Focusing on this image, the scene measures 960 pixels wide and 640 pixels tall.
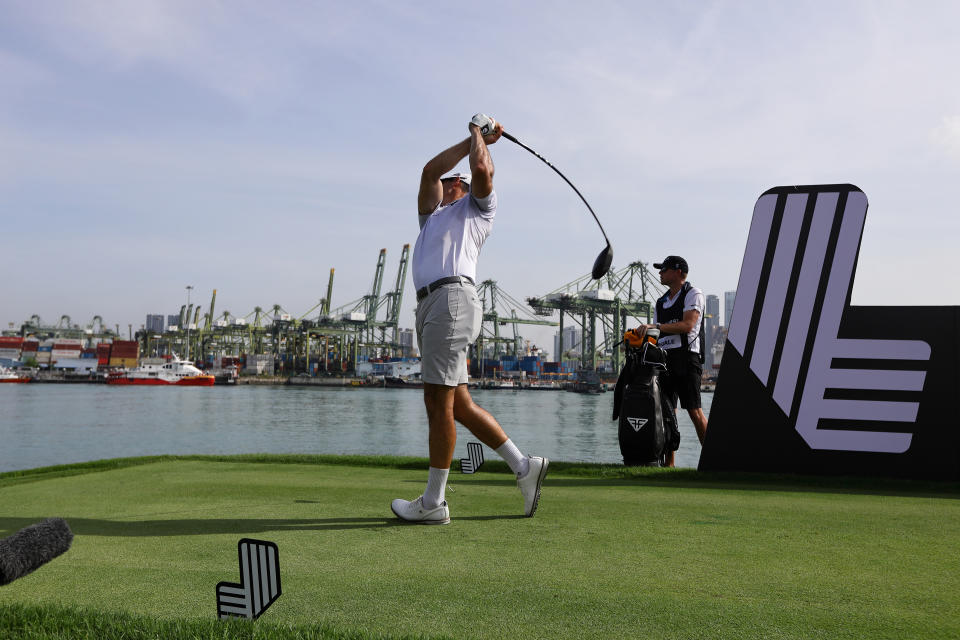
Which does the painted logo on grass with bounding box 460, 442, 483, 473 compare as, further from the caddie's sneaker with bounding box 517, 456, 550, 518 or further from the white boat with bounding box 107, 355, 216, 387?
the white boat with bounding box 107, 355, 216, 387

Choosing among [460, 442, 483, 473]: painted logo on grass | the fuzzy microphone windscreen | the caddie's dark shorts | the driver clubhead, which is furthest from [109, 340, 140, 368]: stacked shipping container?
the fuzzy microphone windscreen

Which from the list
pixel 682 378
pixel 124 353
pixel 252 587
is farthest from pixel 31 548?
pixel 124 353

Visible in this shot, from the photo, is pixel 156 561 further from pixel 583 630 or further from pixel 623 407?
pixel 623 407

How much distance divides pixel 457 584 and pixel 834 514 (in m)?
1.92

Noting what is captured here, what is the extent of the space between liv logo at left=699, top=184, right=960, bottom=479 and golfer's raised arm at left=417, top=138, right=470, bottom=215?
2.49 meters

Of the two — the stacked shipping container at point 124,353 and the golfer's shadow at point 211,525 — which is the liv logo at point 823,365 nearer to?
the golfer's shadow at point 211,525

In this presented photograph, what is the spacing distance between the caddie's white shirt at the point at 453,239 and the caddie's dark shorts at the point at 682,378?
2.47 metres

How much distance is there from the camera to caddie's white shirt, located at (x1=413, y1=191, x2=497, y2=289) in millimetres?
2910

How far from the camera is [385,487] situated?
3.77 metres

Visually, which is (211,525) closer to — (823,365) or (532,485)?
(532,485)

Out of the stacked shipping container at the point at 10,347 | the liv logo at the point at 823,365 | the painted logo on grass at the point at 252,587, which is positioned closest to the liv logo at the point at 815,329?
the liv logo at the point at 823,365

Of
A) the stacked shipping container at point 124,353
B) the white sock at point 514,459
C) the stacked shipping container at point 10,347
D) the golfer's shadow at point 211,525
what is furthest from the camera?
the stacked shipping container at point 10,347

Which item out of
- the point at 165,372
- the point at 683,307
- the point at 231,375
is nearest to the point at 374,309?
the point at 231,375

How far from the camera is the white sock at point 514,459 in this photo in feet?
9.74
